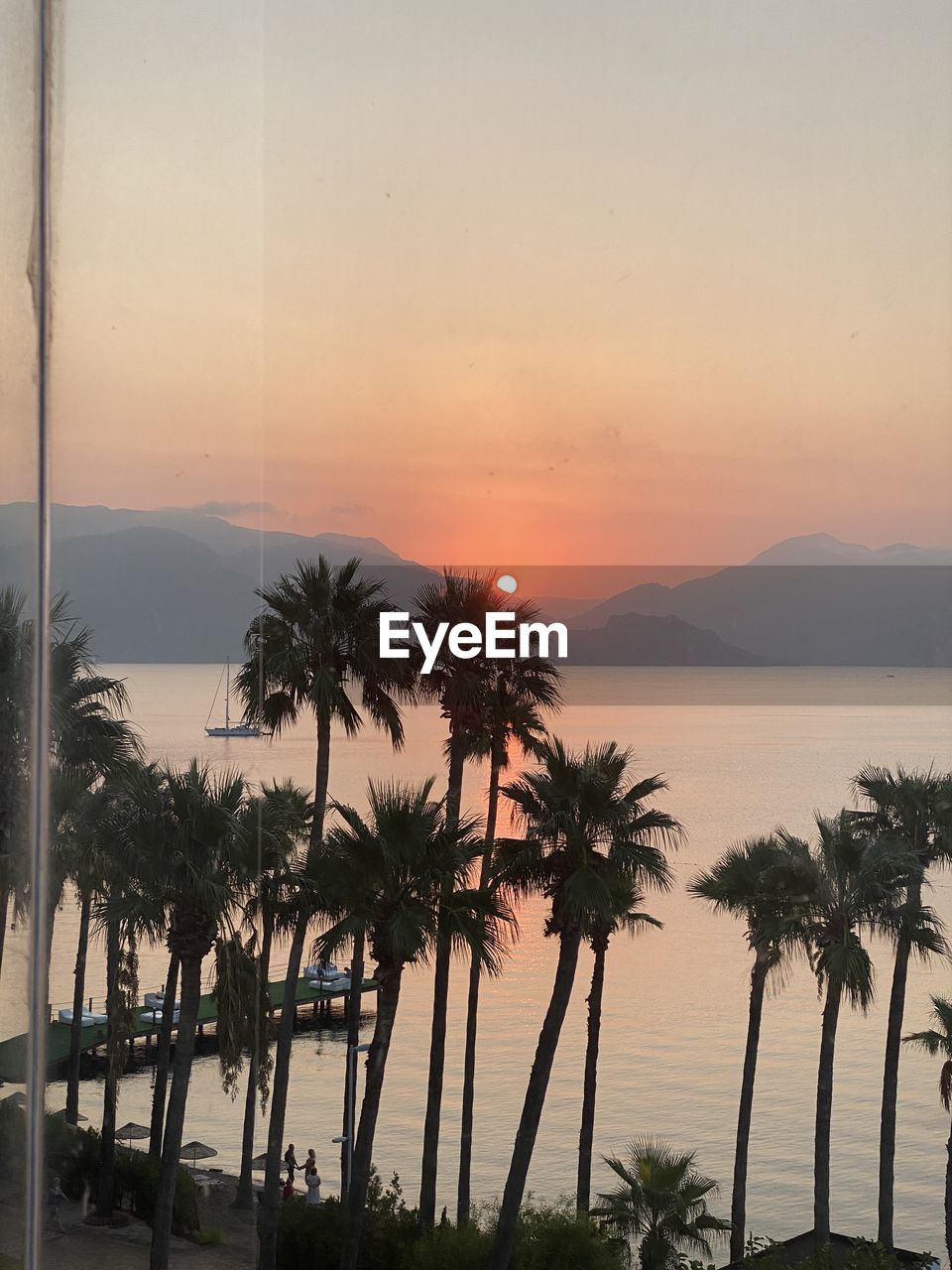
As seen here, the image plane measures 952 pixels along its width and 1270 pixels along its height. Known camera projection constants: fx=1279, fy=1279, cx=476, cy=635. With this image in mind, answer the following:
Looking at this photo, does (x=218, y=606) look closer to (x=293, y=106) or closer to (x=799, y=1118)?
(x=293, y=106)

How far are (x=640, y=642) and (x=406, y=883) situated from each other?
1.42 metres

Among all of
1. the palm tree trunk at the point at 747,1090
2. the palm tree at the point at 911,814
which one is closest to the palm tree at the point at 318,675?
the palm tree at the point at 911,814

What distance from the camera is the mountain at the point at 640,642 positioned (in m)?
4.97

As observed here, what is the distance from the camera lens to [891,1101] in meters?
8.36

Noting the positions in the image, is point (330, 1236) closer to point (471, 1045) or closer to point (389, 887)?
point (389, 887)

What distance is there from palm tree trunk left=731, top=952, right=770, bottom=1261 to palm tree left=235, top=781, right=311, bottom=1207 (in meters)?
4.35

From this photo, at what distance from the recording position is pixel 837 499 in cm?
502

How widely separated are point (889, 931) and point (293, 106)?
475 cm

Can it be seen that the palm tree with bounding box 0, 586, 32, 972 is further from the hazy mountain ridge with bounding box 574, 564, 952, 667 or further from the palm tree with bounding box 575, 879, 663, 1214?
the palm tree with bounding box 575, 879, 663, 1214

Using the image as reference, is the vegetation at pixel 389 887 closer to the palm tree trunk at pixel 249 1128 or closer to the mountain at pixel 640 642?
the palm tree trunk at pixel 249 1128

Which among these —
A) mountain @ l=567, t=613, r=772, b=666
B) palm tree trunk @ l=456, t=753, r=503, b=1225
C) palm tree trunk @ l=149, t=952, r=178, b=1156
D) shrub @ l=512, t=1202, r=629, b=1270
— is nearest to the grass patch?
palm tree trunk @ l=149, t=952, r=178, b=1156

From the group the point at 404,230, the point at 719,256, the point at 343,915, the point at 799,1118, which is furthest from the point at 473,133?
the point at 799,1118

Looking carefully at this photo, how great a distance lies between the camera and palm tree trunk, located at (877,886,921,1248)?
751 centimetres

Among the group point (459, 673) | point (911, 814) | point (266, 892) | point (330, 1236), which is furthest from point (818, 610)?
point (330, 1236)
